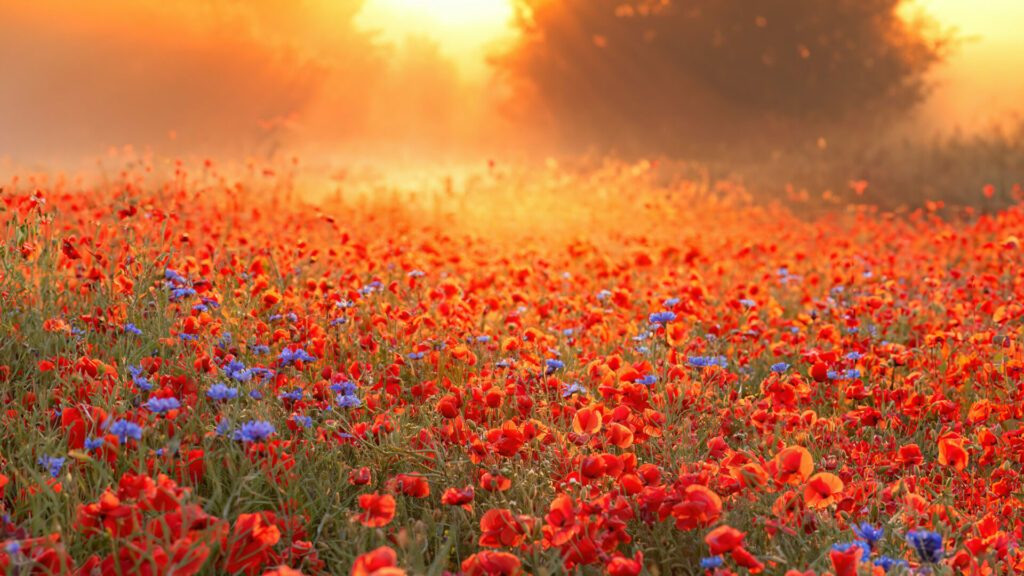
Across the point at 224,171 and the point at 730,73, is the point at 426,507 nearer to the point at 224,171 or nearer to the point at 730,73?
the point at 224,171

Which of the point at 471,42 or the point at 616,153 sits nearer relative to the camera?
the point at 616,153

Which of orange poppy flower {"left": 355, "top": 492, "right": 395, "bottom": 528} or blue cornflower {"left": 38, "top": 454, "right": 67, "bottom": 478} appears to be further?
blue cornflower {"left": 38, "top": 454, "right": 67, "bottom": 478}

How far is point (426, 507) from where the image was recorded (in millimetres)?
2484

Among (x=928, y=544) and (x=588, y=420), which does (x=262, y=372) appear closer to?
(x=588, y=420)

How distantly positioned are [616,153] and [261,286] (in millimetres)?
19149

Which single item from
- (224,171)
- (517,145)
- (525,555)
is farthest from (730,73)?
(525,555)

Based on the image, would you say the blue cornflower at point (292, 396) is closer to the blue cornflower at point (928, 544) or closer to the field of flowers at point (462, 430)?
A: the field of flowers at point (462, 430)

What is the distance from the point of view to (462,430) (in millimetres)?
2756

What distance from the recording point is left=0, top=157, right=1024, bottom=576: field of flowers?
2.04 metres

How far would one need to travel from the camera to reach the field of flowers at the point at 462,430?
80.4 inches

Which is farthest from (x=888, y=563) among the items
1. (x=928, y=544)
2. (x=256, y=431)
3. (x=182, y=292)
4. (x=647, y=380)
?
(x=182, y=292)

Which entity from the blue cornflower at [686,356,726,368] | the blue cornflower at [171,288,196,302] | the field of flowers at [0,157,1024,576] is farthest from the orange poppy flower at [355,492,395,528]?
the blue cornflower at [171,288,196,302]

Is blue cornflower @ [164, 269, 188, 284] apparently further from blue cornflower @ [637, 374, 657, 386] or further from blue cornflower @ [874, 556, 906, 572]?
blue cornflower @ [874, 556, 906, 572]

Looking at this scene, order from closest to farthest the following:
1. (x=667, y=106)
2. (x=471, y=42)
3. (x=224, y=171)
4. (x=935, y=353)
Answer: (x=935, y=353) → (x=224, y=171) → (x=667, y=106) → (x=471, y=42)
